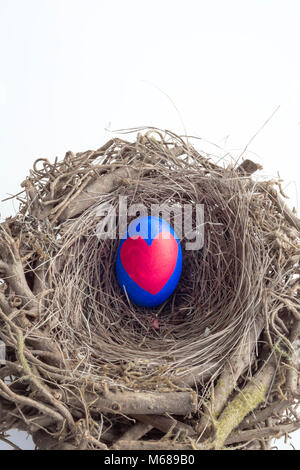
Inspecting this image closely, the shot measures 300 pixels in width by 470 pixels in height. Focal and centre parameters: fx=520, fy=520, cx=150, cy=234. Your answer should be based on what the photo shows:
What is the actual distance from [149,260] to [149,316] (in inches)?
8.2

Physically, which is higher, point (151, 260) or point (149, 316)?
point (151, 260)

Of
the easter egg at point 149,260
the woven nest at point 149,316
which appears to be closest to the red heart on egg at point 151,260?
the easter egg at point 149,260

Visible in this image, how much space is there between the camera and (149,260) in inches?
59.0

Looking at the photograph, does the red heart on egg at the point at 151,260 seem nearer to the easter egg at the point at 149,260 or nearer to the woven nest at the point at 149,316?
the easter egg at the point at 149,260

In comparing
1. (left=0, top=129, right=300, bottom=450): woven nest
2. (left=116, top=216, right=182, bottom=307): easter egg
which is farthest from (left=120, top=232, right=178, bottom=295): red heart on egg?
(left=0, top=129, right=300, bottom=450): woven nest

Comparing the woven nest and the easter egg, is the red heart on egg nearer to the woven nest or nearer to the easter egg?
the easter egg

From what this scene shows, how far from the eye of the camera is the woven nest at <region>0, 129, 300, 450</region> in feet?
3.83

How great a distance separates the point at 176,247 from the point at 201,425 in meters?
0.55

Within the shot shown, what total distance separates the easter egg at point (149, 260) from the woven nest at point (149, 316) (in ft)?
0.23

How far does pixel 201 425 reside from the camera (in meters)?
1.15

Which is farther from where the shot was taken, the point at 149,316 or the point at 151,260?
the point at 149,316

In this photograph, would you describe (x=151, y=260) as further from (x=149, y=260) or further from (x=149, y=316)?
(x=149, y=316)

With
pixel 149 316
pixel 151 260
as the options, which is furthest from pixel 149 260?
pixel 149 316

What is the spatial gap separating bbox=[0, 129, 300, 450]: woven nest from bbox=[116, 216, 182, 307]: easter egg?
0.23ft
